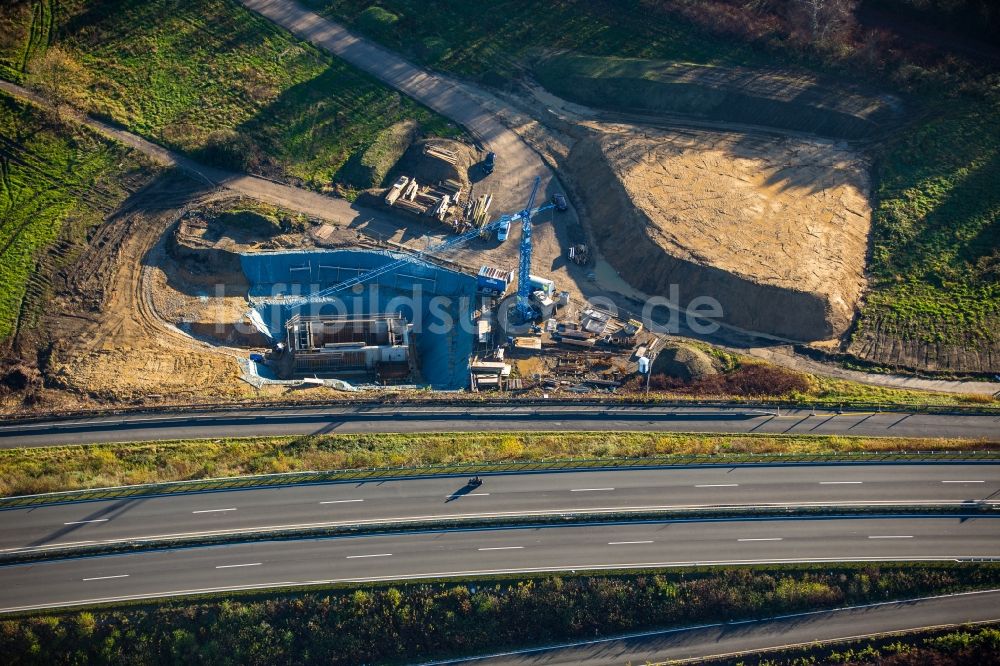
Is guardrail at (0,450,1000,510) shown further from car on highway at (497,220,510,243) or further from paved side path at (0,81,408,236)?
paved side path at (0,81,408,236)

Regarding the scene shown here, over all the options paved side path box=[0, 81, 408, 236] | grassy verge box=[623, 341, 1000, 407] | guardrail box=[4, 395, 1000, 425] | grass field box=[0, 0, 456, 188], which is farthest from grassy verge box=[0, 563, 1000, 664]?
grass field box=[0, 0, 456, 188]

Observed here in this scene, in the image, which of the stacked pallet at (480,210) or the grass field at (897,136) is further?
the stacked pallet at (480,210)

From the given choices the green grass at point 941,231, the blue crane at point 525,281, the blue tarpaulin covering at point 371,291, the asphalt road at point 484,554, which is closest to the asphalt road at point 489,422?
the asphalt road at point 484,554

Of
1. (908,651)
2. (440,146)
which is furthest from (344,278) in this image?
(908,651)

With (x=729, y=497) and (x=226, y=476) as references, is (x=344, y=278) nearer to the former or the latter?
(x=226, y=476)

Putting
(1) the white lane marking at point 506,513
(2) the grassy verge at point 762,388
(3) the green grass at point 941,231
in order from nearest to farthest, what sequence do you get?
(1) the white lane marking at point 506,513 < (2) the grassy verge at point 762,388 < (3) the green grass at point 941,231

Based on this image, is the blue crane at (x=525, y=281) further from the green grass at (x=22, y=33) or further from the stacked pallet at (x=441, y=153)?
the green grass at (x=22, y=33)

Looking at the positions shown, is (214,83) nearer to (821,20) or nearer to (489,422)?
(489,422)
